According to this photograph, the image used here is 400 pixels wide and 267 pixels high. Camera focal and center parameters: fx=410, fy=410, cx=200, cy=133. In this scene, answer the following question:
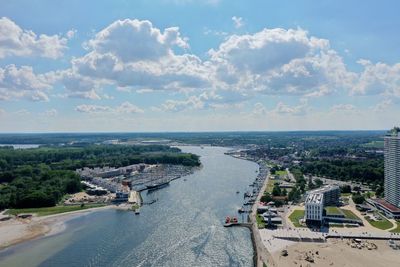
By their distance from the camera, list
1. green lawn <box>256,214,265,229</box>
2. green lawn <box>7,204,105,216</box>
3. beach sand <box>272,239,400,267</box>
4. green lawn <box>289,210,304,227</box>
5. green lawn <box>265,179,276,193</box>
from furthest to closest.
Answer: green lawn <box>265,179,276,193</box>, green lawn <box>7,204,105,216</box>, green lawn <box>289,210,304,227</box>, green lawn <box>256,214,265,229</box>, beach sand <box>272,239,400,267</box>

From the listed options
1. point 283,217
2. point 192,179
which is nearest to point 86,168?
point 192,179

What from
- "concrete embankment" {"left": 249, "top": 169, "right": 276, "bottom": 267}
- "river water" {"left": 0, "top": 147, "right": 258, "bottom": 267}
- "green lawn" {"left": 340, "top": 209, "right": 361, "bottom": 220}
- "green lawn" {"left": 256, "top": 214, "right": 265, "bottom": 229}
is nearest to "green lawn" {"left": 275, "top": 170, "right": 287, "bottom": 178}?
"river water" {"left": 0, "top": 147, "right": 258, "bottom": 267}

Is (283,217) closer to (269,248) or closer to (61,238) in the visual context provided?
(269,248)

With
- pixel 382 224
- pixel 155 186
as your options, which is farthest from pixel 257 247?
pixel 155 186

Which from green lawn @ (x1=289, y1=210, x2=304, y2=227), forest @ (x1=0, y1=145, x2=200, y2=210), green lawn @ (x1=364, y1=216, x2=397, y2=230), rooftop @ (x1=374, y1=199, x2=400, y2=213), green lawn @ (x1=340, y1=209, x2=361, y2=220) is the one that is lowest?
green lawn @ (x1=364, y1=216, x2=397, y2=230)

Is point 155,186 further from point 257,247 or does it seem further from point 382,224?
point 382,224

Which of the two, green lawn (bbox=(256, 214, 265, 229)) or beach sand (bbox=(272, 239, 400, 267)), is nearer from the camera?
beach sand (bbox=(272, 239, 400, 267))

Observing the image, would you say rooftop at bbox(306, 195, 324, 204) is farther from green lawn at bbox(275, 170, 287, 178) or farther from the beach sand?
green lawn at bbox(275, 170, 287, 178)
